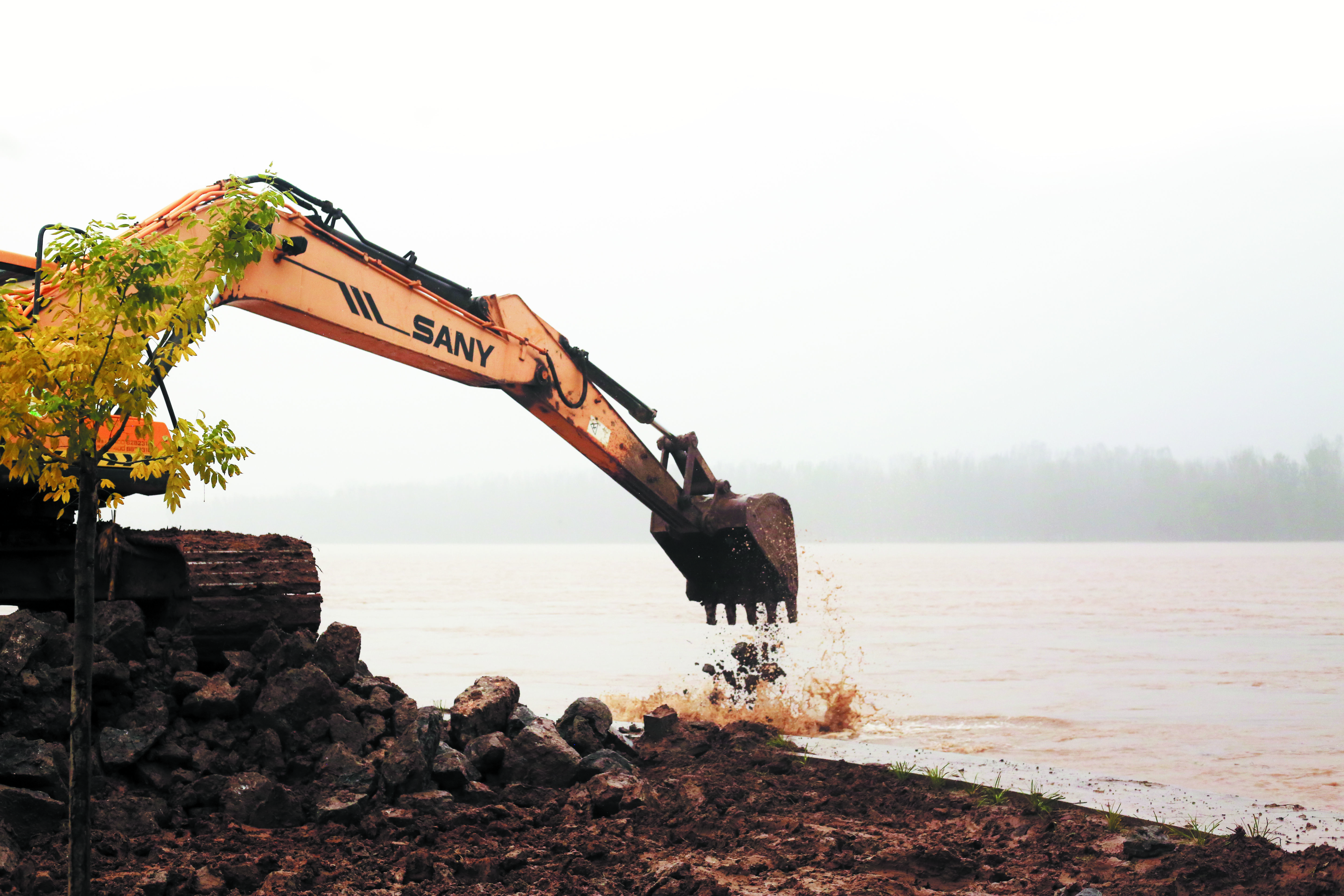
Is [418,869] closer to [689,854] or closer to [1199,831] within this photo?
[689,854]

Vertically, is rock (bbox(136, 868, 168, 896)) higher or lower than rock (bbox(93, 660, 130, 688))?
lower

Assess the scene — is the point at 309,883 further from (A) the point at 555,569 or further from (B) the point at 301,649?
(A) the point at 555,569

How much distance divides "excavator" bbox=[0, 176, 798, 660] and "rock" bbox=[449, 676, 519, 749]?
125 cm

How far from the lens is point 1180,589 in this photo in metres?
29.9

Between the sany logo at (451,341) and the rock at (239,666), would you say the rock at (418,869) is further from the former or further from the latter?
the sany logo at (451,341)

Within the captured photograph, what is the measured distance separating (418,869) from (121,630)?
2654 millimetres

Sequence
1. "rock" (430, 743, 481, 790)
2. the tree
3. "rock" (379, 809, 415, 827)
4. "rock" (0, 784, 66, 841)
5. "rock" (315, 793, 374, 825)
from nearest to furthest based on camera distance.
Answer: the tree
"rock" (0, 784, 66, 841)
"rock" (379, 809, 415, 827)
"rock" (315, 793, 374, 825)
"rock" (430, 743, 481, 790)

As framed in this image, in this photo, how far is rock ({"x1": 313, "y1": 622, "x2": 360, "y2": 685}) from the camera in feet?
22.1

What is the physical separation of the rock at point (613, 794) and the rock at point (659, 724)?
1.91 m

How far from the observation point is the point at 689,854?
5074 millimetres

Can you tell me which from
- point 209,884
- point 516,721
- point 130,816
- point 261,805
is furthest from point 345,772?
point 209,884

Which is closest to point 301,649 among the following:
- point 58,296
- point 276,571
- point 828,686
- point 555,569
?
point 276,571

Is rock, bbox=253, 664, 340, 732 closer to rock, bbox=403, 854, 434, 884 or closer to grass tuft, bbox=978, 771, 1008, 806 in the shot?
rock, bbox=403, 854, 434, 884

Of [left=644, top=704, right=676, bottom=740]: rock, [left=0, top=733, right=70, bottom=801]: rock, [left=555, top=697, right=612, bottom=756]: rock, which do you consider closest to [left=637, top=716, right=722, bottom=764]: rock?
[left=644, top=704, right=676, bottom=740]: rock
